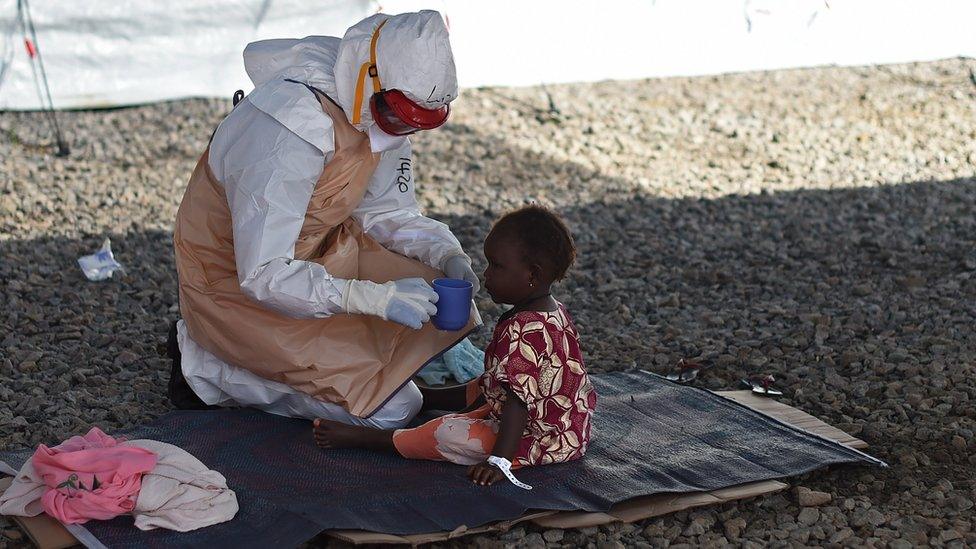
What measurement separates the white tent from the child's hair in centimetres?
456

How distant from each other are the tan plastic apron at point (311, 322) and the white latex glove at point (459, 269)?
18 cm

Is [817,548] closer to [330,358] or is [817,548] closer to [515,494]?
[515,494]

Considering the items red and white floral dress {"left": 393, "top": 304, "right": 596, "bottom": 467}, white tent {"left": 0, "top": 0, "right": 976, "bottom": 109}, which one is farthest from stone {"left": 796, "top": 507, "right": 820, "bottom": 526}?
white tent {"left": 0, "top": 0, "right": 976, "bottom": 109}

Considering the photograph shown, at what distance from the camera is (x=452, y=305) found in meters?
2.99

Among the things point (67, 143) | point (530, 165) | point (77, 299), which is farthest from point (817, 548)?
point (67, 143)

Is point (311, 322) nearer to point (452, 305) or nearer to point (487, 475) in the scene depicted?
point (452, 305)

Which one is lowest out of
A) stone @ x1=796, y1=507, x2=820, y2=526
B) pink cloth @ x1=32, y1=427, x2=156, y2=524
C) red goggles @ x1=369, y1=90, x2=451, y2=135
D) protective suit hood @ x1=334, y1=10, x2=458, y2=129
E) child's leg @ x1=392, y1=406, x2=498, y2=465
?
stone @ x1=796, y1=507, x2=820, y2=526

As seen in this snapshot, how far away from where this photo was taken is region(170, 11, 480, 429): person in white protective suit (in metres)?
2.86

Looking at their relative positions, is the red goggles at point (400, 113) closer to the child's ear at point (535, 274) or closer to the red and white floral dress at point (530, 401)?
the child's ear at point (535, 274)

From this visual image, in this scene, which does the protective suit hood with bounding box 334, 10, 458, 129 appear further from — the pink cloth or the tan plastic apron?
the pink cloth

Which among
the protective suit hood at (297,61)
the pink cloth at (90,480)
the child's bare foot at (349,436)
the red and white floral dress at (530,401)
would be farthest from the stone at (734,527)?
the protective suit hood at (297,61)

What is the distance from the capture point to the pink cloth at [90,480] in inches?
102

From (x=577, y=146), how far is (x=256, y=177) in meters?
4.31

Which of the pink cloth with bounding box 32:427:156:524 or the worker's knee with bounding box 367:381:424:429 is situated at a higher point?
the pink cloth with bounding box 32:427:156:524
